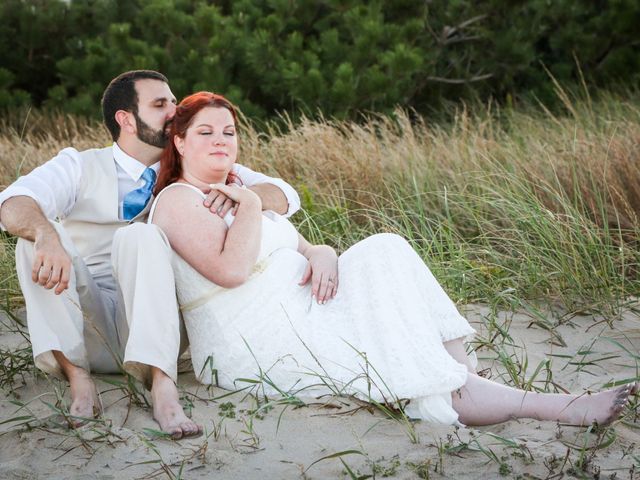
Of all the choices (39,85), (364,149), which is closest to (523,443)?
(364,149)

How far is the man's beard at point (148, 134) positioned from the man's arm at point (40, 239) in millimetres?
663

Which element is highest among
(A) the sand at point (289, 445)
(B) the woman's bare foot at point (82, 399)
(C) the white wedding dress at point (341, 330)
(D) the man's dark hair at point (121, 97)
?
(D) the man's dark hair at point (121, 97)

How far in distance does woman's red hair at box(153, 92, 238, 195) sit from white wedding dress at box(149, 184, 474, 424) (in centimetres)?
20

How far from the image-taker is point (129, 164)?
3.79 metres

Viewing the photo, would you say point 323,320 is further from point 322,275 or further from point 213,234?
point 213,234

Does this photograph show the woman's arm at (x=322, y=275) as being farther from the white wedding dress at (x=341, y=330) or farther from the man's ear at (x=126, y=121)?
the man's ear at (x=126, y=121)

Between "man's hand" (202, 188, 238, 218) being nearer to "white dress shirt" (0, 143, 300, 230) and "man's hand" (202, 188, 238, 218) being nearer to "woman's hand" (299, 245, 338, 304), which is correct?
"woman's hand" (299, 245, 338, 304)

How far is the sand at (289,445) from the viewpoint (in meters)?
2.76

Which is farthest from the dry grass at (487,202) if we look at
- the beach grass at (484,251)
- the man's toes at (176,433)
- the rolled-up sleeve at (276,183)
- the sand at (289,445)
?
the man's toes at (176,433)

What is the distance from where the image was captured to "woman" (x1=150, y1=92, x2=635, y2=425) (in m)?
3.09

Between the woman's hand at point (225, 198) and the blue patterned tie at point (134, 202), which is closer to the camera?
the woman's hand at point (225, 198)

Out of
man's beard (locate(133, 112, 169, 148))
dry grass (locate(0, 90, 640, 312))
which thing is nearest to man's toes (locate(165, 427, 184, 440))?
man's beard (locate(133, 112, 169, 148))

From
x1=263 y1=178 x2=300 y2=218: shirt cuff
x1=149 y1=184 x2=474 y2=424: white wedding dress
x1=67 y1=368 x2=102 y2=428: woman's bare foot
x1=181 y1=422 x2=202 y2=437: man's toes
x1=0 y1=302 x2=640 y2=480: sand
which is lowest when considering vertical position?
x1=0 y1=302 x2=640 y2=480: sand

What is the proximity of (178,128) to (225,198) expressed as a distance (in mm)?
361
